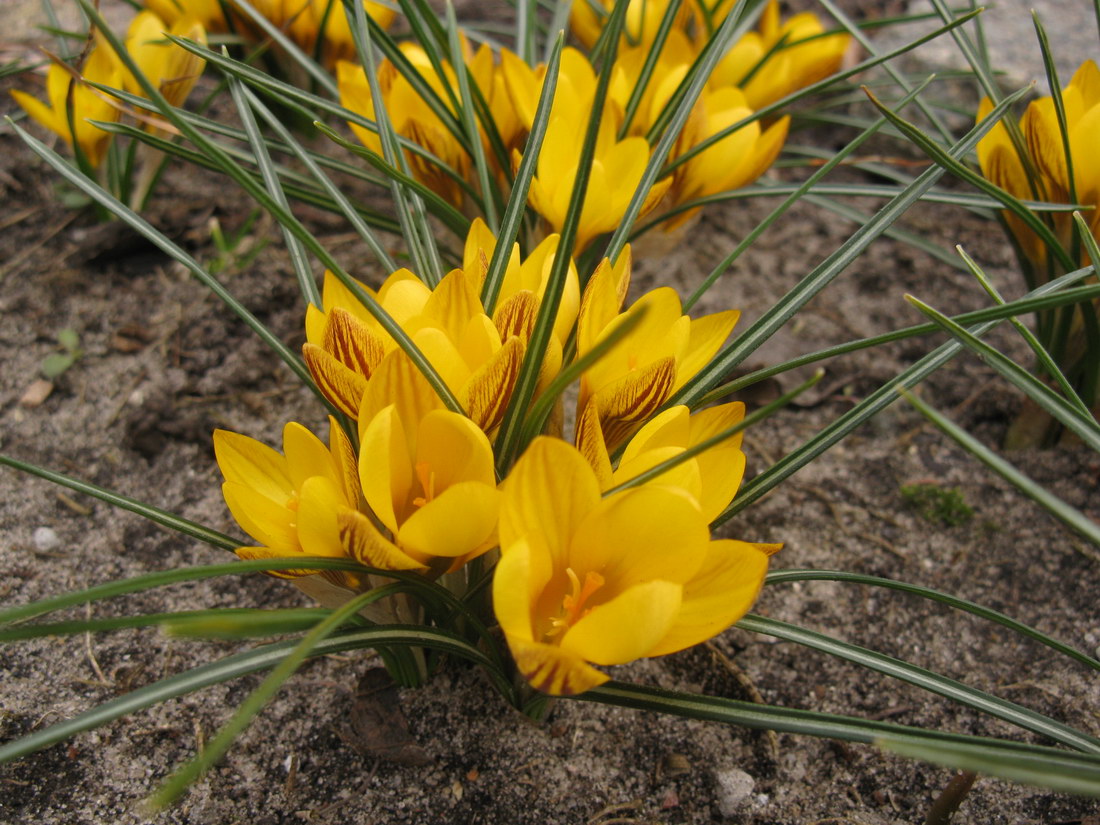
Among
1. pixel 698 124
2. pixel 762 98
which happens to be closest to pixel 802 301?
pixel 698 124

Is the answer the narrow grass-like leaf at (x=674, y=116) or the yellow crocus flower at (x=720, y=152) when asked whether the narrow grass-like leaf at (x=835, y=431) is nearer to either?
the narrow grass-like leaf at (x=674, y=116)

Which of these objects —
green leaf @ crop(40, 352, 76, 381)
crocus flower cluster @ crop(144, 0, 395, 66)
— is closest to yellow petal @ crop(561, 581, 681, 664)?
green leaf @ crop(40, 352, 76, 381)

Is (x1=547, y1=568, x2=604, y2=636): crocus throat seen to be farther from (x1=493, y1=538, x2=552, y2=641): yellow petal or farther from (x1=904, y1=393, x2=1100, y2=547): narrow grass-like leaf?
(x1=904, y1=393, x2=1100, y2=547): narrow grass-like leaf

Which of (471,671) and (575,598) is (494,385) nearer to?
(575,598)

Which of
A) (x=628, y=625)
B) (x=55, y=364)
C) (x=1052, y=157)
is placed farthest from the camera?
(x=55, y=364)

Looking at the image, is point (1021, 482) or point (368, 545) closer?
point (1021, 482)

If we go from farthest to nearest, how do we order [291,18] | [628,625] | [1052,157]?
1. [291,18]
2. [1052,157]
3. [628,625]

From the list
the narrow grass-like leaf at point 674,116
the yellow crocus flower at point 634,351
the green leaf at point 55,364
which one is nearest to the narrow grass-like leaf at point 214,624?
the yellow crocus flower at point 634,351

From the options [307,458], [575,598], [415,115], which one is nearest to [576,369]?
[575,598]
